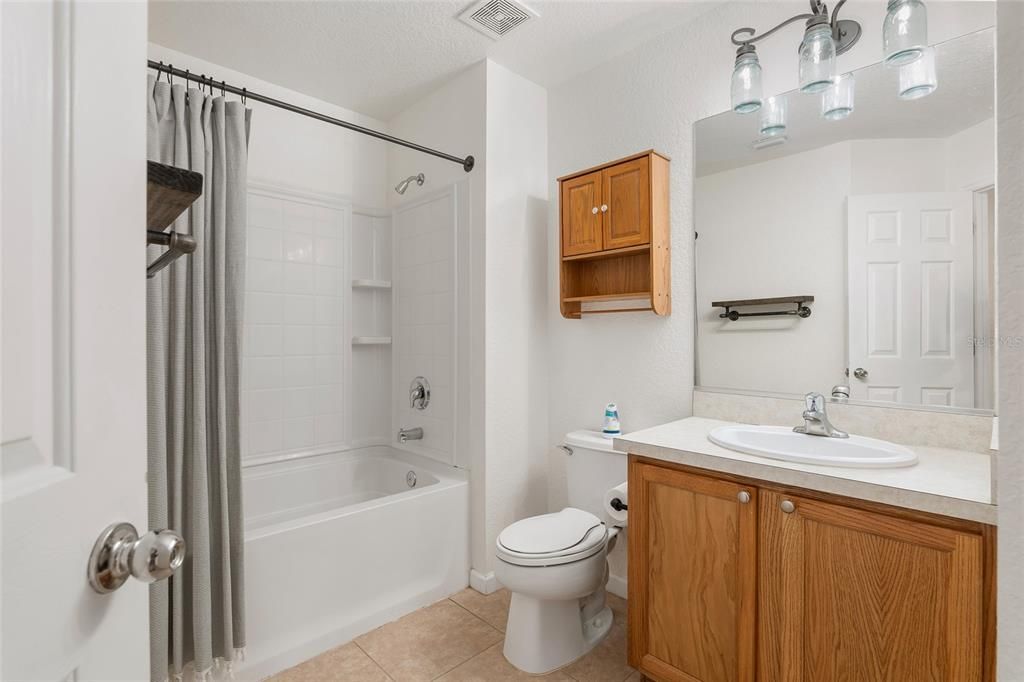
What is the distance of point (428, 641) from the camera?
6.41ft

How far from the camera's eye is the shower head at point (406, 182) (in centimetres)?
273

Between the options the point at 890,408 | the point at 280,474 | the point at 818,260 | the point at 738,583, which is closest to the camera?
the point at 738,583

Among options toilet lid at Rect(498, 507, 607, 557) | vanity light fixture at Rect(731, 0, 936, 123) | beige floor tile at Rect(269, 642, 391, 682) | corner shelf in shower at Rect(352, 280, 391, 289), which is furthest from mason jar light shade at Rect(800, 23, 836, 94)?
beige floor tile at Rect(269, 642, 391, 682)

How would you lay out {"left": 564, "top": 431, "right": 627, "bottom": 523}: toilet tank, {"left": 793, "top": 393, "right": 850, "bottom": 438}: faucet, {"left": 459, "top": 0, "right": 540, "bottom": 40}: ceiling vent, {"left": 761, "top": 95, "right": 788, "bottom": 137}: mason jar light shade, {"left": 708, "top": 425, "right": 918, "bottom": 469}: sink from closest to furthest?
1. {"left": 708, "top": 425, "right": 918, "bottom": 469}: sink
2. {"left": 793, "top": 393, "right": 850, "bottom": 438}: faucet
3. {"left": 761, "top": 95, "right": 788, "bottom": 137}: mason jar light shade
4. {"left": 459, "top": 0, "right": 540, "bottom": 40}: ceiling vent
5. {"left": 564, "top": 431, "right": 627, "bottom": 523}: toilet tank

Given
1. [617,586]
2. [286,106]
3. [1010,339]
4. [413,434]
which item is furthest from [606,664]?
[286,106]

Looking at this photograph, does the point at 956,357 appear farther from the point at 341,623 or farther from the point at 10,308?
the point at 341,623

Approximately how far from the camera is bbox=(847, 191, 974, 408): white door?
1.49m

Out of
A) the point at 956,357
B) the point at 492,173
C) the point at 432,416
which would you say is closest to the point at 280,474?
the point at 432,416

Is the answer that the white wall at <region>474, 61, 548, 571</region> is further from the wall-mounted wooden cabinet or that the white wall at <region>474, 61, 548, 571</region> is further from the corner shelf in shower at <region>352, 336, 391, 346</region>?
the corner shelf in shower at <region>352, 336, 391, 346</region>

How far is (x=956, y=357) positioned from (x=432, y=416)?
2132 millimetres

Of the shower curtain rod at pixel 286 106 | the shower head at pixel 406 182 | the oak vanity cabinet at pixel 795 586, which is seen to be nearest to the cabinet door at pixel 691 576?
the oak vanity cabinet at pixel 795 586

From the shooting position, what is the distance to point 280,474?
8.46 ft

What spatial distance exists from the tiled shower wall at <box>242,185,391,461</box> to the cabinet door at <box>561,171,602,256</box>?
48.0 inches

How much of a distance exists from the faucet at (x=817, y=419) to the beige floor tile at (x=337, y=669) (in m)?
1.65
